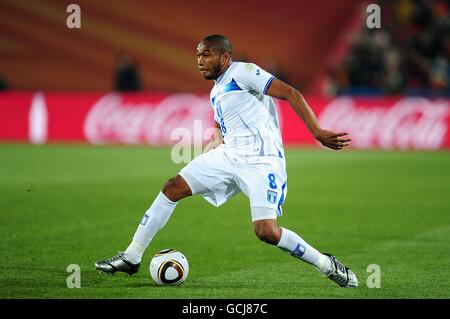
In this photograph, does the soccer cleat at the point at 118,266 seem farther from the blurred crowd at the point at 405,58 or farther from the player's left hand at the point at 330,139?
the blurred crowd at the point at 405,58

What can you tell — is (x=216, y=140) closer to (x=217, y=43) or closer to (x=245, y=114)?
(x=245, y=114)

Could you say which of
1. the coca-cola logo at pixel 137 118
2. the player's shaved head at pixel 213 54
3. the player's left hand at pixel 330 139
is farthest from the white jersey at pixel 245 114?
the coca-cola logo at pixel 137 118

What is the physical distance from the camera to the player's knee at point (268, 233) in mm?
7312

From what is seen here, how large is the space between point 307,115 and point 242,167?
2.85 ft

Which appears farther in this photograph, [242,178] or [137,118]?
[137,118]

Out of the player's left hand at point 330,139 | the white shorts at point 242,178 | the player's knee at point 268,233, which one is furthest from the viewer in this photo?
the white shorts at point 242,178

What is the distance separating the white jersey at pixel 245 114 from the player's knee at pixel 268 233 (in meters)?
0.65

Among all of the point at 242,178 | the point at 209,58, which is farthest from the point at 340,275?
the point at 209,58

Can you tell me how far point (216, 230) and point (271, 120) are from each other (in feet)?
12.0

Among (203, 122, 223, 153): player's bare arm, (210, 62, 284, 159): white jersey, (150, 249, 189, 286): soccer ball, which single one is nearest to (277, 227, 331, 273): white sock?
(210, 62, 284, 159): white jersey

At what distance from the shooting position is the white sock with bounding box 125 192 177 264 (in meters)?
7.79

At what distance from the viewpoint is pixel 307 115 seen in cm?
704

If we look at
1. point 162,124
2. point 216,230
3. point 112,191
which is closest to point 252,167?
point 216,230
